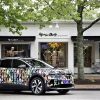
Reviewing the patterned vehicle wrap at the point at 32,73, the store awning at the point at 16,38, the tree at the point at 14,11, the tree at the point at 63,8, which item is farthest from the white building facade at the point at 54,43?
the patterned vehicle wrap at the point at 32,73

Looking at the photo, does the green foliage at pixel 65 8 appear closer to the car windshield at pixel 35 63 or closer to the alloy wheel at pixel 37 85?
the car windshield at pixel 35 63

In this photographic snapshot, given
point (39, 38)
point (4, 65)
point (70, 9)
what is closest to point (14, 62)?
point (4, 65)

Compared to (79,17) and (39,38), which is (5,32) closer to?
(39,38)

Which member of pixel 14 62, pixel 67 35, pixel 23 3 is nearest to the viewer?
pixel 14 62

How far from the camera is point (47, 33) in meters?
37.2

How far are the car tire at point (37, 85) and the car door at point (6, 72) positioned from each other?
Result: 3.77ft

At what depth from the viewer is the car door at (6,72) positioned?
Result: 69.1 feet

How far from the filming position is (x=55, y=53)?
39062mm

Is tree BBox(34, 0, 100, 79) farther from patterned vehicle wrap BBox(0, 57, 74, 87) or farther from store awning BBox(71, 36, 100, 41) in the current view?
store awning BBox(71, 36, 100, 41)

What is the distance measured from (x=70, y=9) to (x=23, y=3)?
3141mm

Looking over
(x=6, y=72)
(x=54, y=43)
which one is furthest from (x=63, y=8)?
(x=54, y=43)

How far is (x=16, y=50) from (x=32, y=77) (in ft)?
58.7

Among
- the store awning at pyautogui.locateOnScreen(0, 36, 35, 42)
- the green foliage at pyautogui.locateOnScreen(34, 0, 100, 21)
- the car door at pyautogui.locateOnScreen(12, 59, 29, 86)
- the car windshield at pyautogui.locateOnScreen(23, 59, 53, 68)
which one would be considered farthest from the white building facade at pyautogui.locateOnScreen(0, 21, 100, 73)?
the car door at pyautogui.locateOnScreen(12, 59, 29, 86)

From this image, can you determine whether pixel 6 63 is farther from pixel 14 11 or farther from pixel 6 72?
→ pixel 14 11
